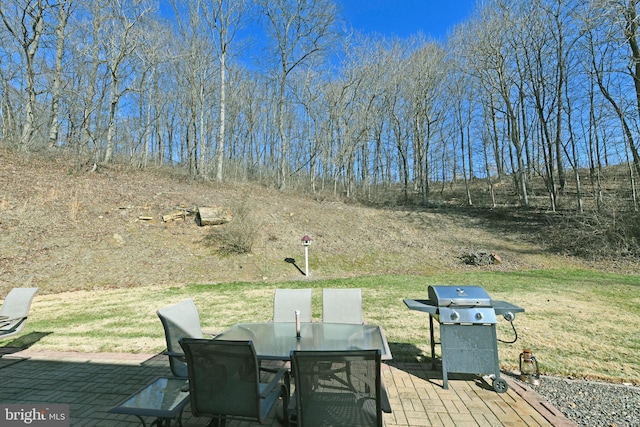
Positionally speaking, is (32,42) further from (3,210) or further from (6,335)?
(6,335)

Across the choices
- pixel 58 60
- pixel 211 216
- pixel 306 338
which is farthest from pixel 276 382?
pixel 58 60

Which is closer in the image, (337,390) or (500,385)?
(337,390)

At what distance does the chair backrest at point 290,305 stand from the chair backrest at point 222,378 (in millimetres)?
2258

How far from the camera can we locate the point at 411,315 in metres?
6.55

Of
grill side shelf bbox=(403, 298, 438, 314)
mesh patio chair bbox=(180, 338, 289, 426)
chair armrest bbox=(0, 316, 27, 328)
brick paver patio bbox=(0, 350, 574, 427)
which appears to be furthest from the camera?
chair armrest bbox=(0, 316, 27, 328)

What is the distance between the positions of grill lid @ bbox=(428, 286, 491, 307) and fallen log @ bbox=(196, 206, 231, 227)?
10996 mm

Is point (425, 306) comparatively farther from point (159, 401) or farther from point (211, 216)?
point (211, 216)

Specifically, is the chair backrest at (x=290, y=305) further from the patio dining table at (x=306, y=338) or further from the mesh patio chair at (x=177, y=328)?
the mesh patio chair at (x=177, y=328)

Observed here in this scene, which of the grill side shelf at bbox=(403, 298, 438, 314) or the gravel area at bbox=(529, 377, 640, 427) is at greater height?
the grill side shelf at bbox=(403, 298, 438, 314)

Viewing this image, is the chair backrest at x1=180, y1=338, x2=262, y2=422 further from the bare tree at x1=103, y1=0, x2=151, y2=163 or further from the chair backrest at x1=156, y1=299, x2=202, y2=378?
the bare tree at x1=103, y1=0, x2=151, y2=163

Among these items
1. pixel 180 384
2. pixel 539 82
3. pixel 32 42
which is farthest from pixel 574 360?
pixel 32 42

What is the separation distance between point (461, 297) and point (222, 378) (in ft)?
8.37

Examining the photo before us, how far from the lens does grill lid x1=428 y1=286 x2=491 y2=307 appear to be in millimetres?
3480

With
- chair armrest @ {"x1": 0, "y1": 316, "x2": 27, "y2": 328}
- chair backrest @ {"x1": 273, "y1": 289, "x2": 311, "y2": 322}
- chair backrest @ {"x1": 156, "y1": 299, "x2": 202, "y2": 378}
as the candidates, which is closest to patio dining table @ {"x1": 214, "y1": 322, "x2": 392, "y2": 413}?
chair backrest @ {"x1": 156, "y1": 299, "x2": 202, "y2": 378}
